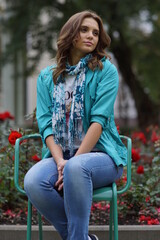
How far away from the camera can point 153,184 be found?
166 inches

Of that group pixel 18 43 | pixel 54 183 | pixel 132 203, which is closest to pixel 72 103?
pixel 54 183

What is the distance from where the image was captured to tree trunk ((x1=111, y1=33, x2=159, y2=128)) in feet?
34.1

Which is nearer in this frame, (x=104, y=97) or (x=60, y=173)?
(x=60, y=173)

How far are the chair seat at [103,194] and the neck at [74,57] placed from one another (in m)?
0.81

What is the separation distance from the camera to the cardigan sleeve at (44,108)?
3328 millimetres

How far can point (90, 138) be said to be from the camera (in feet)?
10.2

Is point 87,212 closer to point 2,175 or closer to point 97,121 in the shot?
point 97,121

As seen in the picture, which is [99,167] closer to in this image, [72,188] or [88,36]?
[72,188]

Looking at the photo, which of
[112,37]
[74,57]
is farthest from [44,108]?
[112,37]

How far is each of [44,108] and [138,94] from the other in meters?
7.32

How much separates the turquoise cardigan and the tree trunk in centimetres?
710

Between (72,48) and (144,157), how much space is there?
2026 mm

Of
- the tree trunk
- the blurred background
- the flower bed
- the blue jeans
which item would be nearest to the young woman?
the blue jeans

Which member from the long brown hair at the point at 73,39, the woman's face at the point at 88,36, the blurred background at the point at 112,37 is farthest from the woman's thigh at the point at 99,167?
the blurred background at the point at 112,37
